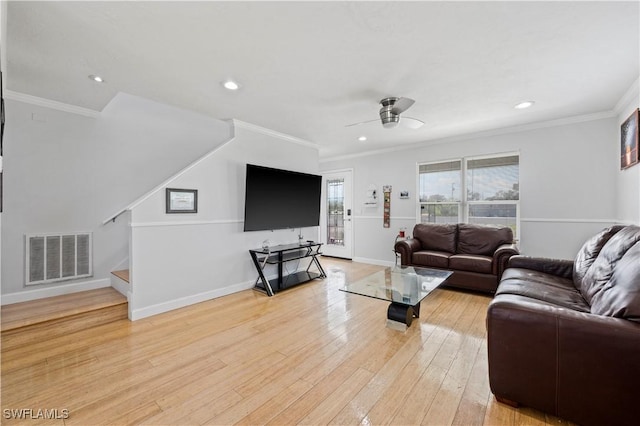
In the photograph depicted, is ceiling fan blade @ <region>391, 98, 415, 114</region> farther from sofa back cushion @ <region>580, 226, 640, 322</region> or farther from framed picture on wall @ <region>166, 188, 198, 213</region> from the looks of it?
framed picture on wall @ <region>166, 188, 198, 213</region>

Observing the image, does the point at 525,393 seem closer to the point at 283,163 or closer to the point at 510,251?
the point at 510,251

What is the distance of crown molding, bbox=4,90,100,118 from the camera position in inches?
115

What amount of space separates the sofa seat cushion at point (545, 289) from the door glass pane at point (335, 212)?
13.2ft

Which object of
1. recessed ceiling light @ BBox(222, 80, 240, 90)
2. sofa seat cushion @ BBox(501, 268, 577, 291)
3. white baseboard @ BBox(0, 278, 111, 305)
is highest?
recessed ceiling light @ BBox(222, 80, 240, 90)

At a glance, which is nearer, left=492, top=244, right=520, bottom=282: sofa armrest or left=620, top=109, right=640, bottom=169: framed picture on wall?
left=620, top=109, right=640, bottom=169: framed picture on wall

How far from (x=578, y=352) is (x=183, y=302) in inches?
142

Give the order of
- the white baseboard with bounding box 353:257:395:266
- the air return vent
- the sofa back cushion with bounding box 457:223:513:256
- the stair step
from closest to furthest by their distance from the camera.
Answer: the air return vent, the stair step, the sofa back cushion with bounding box 457:223:513:256, the white baseboard with bounding box 353:257:395:266

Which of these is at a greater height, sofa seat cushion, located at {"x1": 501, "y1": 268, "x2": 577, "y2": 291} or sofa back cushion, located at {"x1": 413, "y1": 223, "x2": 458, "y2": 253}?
sofa back cushion, located at {"x1": 413, "y1": 223, "x2": 458, "y2": 253}

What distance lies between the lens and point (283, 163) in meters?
4.50

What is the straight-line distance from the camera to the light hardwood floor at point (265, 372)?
157 cm

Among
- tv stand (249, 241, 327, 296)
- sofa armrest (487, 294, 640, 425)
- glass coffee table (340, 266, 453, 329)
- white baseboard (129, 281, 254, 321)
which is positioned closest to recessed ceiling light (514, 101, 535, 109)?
glass coffee table (340, 266, 453, 329)

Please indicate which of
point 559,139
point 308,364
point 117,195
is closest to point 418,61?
point 308,364

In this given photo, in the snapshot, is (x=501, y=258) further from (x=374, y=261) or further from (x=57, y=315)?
(x=57, y=315)

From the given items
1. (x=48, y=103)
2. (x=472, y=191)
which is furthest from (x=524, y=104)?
(x=48, y=103)
